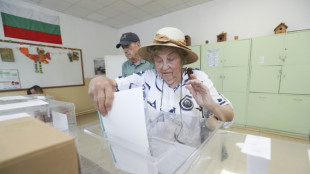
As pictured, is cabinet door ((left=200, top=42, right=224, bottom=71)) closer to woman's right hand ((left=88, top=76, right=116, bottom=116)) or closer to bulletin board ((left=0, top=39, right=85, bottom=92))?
woman's right hand ((left=88, top=76, right=116, bottom=116))

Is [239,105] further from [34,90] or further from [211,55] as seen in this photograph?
[34,90]

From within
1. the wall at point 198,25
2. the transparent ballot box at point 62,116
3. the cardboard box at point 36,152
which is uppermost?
the wall at point 198,25

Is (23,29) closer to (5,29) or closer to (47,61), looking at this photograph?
(5,29)

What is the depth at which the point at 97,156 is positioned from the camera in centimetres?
53

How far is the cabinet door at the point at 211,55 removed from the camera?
3084 millimetres

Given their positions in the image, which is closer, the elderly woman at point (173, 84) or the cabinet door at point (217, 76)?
the elderly woman at point (173, 84)

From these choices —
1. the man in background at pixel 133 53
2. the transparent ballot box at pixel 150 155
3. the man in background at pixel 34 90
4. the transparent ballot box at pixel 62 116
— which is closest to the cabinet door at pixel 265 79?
the man in background at pixel 133 53

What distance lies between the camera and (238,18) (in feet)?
10.2

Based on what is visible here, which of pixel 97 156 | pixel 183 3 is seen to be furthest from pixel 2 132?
pixel 183 3

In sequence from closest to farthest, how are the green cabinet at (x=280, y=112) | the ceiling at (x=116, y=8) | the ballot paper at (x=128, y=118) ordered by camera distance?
the ballot paper at (x=128, y=118) < the green cabinet at (x=280, y=112) < the ceiling at (x=116, y=8)

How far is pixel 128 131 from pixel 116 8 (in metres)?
3.94

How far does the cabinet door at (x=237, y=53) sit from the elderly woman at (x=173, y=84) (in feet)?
7.54

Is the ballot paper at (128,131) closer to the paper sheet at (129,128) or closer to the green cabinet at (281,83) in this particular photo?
the paper sheet at (129,128)

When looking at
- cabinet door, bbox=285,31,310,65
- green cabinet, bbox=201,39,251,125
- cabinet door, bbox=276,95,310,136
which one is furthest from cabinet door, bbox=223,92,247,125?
cabinet door, bbox=285,31,310,65
